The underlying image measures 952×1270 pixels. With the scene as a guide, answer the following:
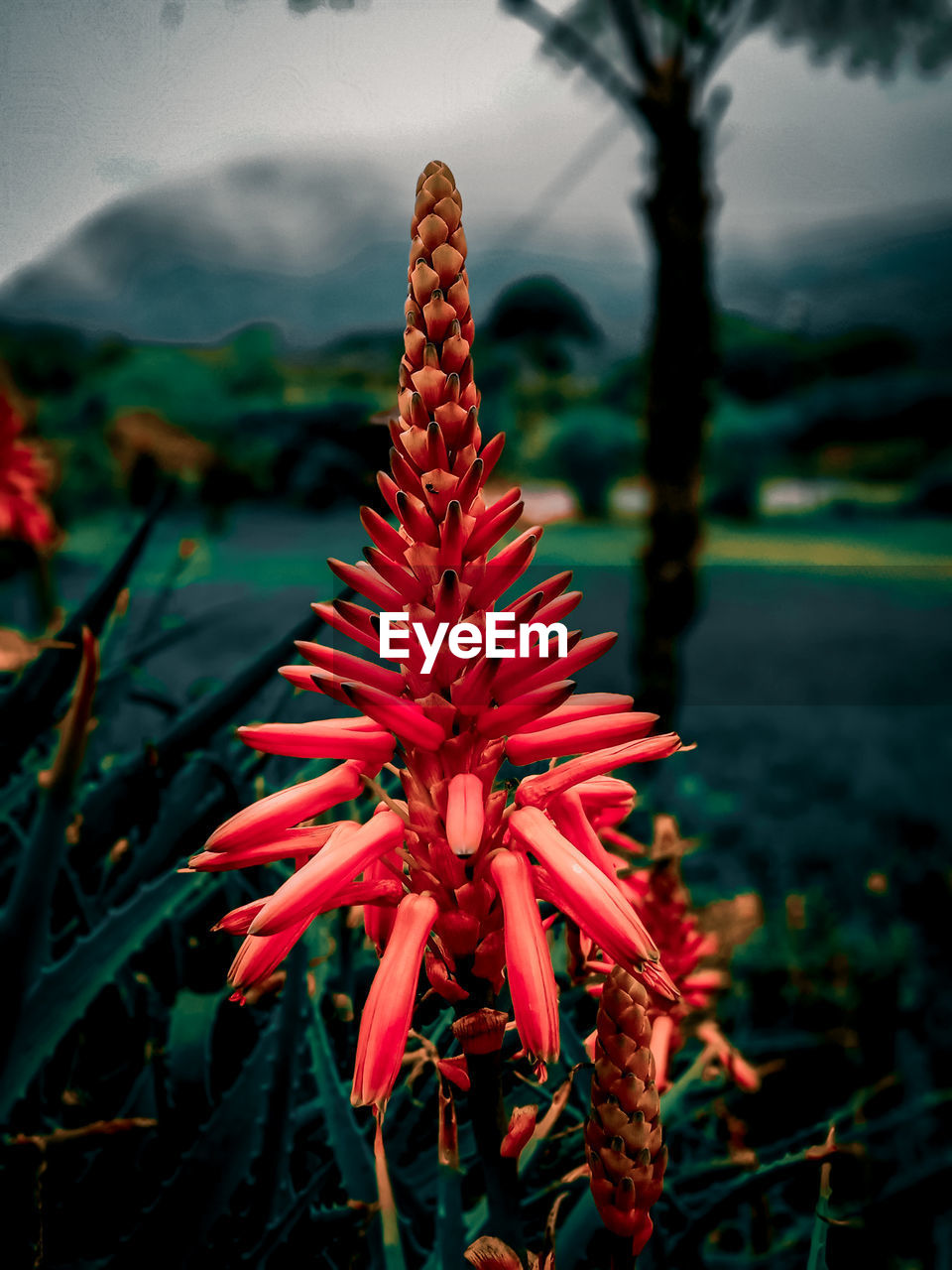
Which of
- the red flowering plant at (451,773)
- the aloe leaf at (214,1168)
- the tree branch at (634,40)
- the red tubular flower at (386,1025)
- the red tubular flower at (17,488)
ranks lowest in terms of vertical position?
the aloe leaf at (214,1168)

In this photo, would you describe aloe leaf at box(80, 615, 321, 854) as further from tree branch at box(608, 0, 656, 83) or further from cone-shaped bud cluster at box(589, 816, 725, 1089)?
tree branch at box(608, 0, 656, 83)

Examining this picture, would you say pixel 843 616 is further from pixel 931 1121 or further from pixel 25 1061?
pixel 25 1061

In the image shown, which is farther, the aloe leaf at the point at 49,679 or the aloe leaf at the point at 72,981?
the aloe leaf at the point at 49,679

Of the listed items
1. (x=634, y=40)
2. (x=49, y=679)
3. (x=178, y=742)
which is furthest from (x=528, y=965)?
(x=634, y=40)

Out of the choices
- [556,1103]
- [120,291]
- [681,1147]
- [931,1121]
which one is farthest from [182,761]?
[120,291]

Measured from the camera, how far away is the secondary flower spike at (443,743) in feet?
0.88

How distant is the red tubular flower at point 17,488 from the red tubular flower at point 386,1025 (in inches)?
48.0

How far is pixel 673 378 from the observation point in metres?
2.08

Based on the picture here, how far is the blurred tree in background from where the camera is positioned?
75.8 inches

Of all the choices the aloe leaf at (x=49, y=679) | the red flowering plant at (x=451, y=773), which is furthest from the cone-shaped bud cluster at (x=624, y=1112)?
the aloe leaf at (x=49, y=679)

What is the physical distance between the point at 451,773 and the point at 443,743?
1 centimetres

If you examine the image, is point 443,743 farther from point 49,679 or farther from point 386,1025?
point 49,679

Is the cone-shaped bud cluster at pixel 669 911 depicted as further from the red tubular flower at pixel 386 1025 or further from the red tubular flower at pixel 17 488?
the red tubular flower at pixel 17 488

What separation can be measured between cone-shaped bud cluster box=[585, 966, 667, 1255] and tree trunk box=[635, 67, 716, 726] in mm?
1771
